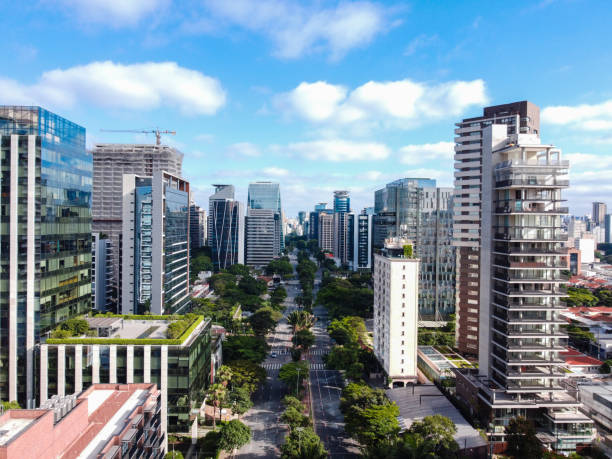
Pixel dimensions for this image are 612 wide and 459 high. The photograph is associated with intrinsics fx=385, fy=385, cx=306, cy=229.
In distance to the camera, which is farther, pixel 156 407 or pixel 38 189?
pixel 38 189

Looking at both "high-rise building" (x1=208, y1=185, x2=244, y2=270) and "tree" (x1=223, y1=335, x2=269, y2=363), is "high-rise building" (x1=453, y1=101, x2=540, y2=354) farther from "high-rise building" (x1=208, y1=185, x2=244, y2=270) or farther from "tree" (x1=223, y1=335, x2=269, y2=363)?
"high-rise building" (x1=208, y1=185, x2=244, y2=270)

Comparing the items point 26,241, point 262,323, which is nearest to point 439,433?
point 262,323

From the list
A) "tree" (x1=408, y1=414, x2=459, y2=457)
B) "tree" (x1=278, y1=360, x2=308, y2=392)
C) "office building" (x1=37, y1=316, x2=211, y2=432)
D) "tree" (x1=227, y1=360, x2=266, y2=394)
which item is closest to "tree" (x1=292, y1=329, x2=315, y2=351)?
"tree" (x1=278, y1=360, x2=308, y2=392)

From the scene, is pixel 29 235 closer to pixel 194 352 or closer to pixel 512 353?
pixel 194 352

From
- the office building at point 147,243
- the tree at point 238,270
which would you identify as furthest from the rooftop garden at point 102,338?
the tree at point 238,270

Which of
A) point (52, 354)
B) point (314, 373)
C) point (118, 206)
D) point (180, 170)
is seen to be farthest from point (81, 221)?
point (180, 170)
